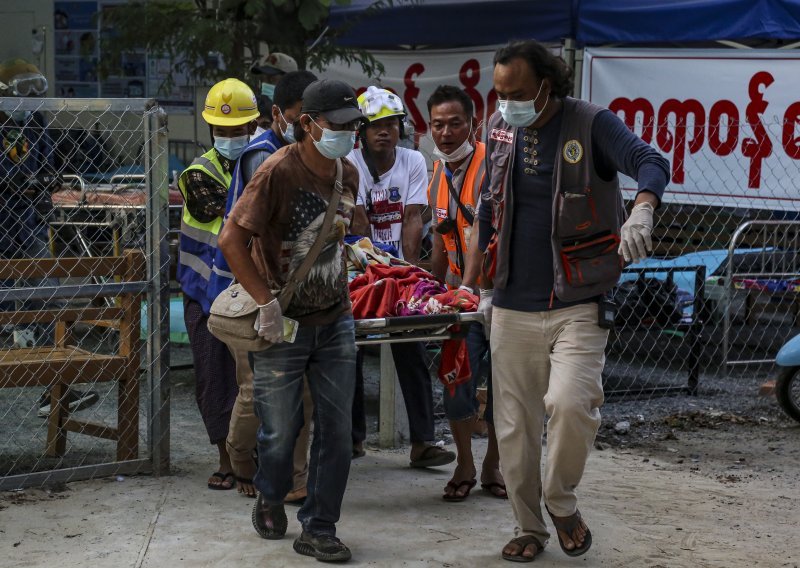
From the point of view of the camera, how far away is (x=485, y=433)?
671 cm

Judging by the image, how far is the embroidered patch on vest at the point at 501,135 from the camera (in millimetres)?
4641

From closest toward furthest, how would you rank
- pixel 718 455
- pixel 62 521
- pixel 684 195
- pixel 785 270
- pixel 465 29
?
pixel 62 521 → pixel 718 455 → pixel 684 195 → pixel 785 270 → pixel 465 29

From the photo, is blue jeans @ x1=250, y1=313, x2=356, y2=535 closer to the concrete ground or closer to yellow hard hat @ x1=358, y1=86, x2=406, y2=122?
the concrete ground

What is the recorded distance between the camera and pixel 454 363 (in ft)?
17.4

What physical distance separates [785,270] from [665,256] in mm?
959

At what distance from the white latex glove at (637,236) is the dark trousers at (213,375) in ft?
7.23

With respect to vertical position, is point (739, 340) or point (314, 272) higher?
point (314, 272)

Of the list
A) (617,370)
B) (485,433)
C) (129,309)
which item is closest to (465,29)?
(617,370)

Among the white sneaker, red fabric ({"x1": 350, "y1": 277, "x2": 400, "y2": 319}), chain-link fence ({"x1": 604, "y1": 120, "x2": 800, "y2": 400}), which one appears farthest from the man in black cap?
chain-link fence ({"x1": 604, "y1": 120, "x2": 800, "y2": 400})

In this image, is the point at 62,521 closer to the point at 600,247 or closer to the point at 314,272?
the point at 314,272

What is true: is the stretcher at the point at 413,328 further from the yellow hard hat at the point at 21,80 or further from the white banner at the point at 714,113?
the yellow hard hat at the point at 21,80

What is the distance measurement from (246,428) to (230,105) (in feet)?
4.88

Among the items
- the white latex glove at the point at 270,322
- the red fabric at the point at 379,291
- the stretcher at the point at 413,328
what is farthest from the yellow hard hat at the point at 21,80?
the white latex glove at the point at 270,322

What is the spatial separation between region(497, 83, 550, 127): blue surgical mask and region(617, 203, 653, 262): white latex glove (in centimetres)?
63
